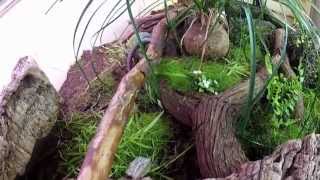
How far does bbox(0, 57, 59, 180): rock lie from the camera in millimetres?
825

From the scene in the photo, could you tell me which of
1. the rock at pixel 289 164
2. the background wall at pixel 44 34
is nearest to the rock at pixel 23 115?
the background wall at pixel 44 34

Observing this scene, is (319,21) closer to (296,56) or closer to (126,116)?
(296,56)

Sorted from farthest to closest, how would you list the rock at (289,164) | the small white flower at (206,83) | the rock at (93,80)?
the rock at (93,80) → the small white flower at (206,83) → the rock at (289,164)

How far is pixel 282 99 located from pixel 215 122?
17cm

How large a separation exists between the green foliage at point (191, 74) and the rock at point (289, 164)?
0.19 meters

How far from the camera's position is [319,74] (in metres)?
1.05

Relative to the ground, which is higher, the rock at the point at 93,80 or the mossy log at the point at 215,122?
the rock at the point at 93,80

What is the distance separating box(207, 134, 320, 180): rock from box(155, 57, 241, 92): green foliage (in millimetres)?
191

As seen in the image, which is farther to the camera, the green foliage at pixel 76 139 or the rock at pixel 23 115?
the green foliage at pixel 76 139

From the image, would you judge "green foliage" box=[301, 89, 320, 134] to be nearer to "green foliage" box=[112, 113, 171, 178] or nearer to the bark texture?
the bark texture

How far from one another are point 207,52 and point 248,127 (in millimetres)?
162

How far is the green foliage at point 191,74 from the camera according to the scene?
933 mm

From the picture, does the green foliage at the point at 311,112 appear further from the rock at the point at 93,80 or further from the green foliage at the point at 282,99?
the rock at the point at 93,80

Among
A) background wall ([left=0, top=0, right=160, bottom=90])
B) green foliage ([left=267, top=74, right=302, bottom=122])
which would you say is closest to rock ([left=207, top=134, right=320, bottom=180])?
green foliage ([left=267, top=74, right=302, bottom=122])
